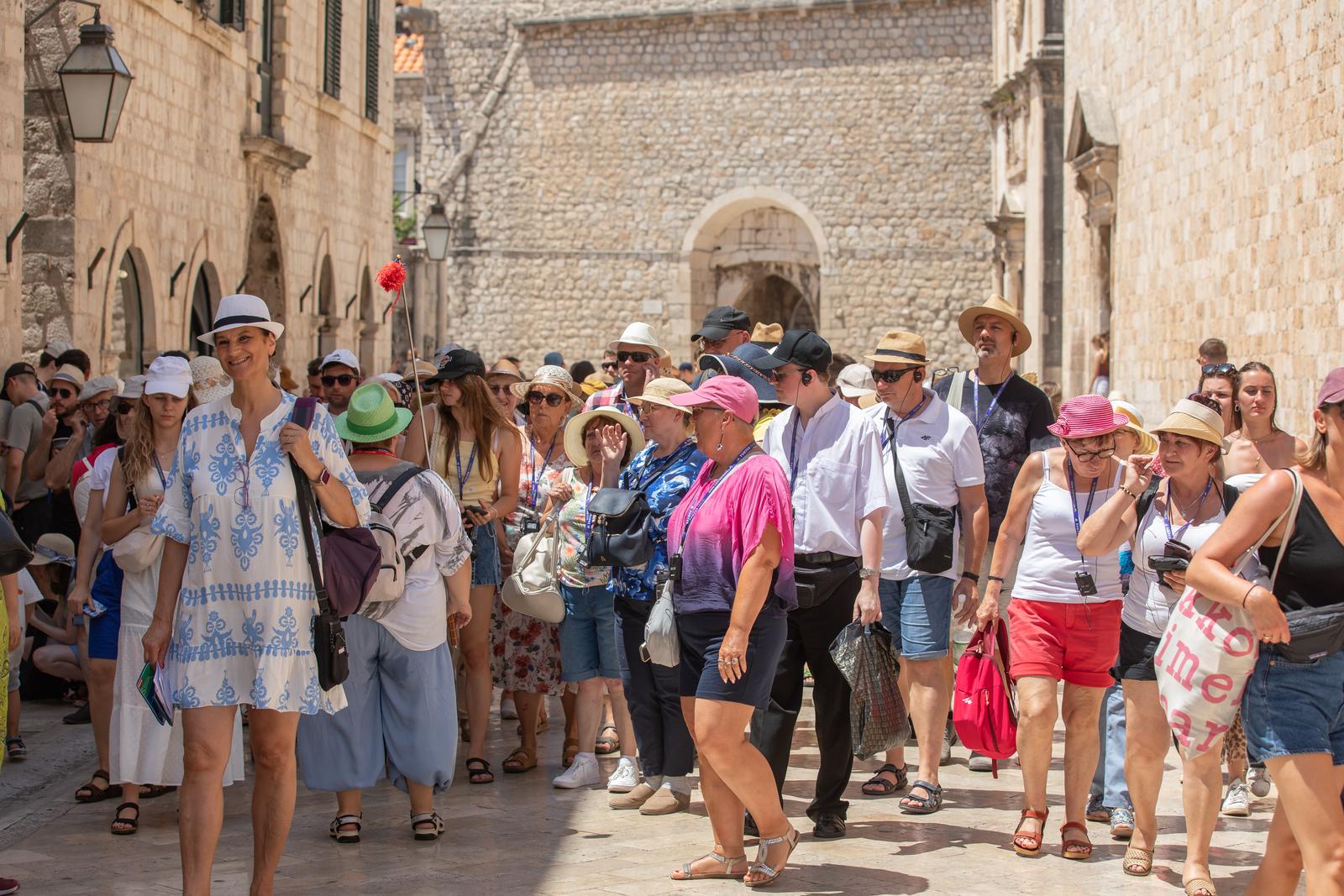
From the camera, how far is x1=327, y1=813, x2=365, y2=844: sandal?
20.5 ft

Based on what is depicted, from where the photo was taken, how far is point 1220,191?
14.5m

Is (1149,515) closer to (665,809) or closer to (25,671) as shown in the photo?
(665,809)

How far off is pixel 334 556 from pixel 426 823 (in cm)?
162

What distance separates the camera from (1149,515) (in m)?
5.68

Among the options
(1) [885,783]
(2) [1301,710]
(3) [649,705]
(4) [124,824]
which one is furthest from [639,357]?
(2) [1301,710]

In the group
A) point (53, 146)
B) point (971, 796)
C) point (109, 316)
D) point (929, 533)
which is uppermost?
point (53, 146)

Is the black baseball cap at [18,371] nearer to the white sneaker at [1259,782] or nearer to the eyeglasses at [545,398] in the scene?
the eyeglasses at [545,398]

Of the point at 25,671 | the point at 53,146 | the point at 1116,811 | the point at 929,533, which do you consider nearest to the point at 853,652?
the point at 929,533

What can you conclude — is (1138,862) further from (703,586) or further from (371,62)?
(371,62)

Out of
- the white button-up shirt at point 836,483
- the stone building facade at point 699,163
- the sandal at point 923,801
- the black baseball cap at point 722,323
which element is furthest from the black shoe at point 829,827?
the stone building facade at point 699,163

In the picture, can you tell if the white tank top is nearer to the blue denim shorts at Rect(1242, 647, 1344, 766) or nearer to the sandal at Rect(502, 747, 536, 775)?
the blue denim shorts at Rect(1242, 647, 1344, 766)

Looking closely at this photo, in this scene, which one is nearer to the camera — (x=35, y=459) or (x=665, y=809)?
(x=665, y=809)

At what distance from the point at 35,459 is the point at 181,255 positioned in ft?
17.4

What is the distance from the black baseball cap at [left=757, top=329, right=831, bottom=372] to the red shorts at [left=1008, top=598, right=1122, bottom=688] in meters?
1.24
